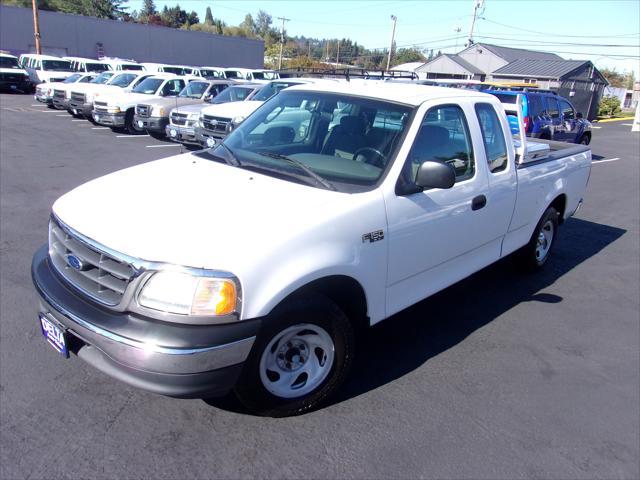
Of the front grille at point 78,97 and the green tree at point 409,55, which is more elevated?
the green tree at point 409,55

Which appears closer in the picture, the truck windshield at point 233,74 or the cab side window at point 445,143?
the cab side window at point 445,143

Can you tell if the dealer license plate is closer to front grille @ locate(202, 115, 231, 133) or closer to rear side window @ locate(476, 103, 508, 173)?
rear side window @ locate(476, 103, 508, 173)

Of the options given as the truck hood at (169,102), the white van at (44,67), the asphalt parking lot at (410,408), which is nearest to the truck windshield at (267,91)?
the truck hood at (169,102)

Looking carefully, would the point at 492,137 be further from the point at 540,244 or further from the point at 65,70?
the point at 65,70

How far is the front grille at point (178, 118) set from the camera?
13.3 m

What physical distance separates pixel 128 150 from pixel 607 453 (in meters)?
12.1

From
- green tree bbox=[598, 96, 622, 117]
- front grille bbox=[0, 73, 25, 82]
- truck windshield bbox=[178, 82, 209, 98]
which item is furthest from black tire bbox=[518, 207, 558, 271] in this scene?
green tree bbox=[598, 96, 622, 117]

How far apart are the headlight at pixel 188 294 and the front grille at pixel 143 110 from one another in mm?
12953

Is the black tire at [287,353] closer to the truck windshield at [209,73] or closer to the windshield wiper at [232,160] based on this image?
the windshield wiper at [232,160]

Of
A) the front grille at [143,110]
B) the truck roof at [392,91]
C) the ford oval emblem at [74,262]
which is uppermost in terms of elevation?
the truck roof at [392,91]

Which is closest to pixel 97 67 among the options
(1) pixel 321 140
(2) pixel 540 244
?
(2) pixel 540 244

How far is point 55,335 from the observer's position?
116 inches

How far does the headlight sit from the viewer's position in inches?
99.2

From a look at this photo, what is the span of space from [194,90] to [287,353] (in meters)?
14.0
